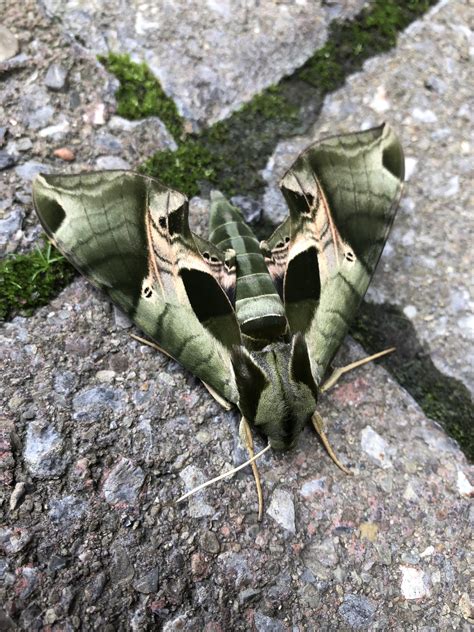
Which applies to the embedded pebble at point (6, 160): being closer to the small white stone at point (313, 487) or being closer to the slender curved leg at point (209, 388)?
the slender curved leg at point (209, 388)

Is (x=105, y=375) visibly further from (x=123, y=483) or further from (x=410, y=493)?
(x=410, y=493)

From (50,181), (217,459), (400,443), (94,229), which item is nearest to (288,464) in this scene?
(217,459)

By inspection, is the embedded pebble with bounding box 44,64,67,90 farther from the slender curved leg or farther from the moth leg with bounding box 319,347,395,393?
the moth leg with bounding box 319,347,395,393

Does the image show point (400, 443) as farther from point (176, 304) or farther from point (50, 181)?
point (50, 181)

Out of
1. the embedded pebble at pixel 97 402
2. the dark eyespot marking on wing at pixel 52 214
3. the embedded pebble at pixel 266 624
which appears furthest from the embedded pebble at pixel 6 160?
the embedded pebble at pixel 266 624

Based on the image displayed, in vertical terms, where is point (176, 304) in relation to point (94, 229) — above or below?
below
